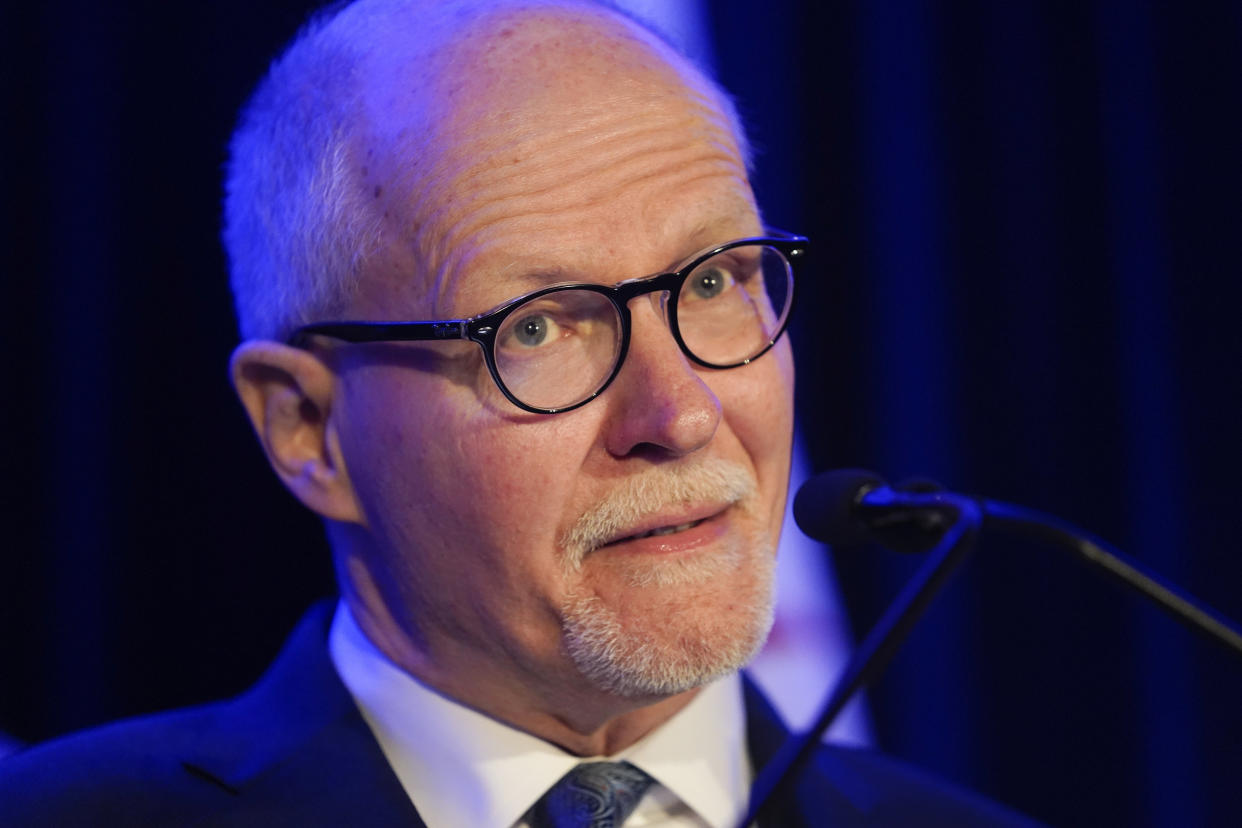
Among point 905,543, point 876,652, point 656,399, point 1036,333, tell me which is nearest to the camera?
point 876,652

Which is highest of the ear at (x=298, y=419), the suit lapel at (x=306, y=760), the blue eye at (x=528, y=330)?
the blue eye at (x=528, y=330)

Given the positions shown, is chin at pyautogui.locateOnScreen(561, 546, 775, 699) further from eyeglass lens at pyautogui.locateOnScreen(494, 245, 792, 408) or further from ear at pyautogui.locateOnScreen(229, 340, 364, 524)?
ear at pyautogui.locateOnScreen(229, 340, 364, 524)

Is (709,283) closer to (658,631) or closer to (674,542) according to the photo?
(674,542)

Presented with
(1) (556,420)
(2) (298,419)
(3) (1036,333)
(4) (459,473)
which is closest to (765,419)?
(1) (556,420)

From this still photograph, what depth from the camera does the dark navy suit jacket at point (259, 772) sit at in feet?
4.55

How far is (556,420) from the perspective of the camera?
4.33 feet

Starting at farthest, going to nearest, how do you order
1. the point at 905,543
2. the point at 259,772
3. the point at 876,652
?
the point at 259,772, the point at 905,543, the point at 876,652

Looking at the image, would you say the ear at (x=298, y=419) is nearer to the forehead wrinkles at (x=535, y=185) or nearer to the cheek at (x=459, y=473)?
the cheek at (x=459, y=473)

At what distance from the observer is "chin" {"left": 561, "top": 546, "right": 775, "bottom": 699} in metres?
1.31

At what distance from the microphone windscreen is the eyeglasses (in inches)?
10.2

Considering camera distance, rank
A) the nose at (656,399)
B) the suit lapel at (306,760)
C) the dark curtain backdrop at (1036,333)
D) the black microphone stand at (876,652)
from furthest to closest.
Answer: the dark curtain backdrop at (1036,333) → the suit lapel at (306,760) → the nose at (656,399) → the black microphone stand at (876,652)

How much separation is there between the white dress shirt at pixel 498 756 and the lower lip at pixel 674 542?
1.02ft

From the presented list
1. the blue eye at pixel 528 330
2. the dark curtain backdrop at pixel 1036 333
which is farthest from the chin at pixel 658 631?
the dark curtain backdrop at pixel 1036 333

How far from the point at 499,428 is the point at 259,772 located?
21.3 inches
